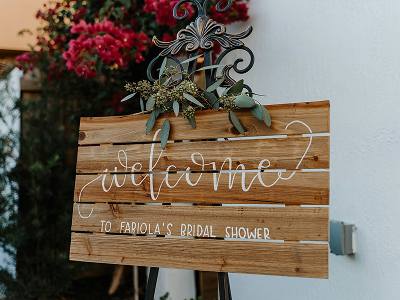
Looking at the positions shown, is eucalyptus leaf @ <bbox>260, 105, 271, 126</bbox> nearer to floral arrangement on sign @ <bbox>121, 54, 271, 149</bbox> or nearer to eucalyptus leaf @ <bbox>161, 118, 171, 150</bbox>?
floral arrangement on sign @ <bbox>121, 54, 271, 149</bbox>

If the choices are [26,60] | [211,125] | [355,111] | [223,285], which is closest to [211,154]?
[211,125]

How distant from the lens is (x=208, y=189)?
0.98m

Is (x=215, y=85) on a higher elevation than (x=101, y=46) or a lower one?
lower

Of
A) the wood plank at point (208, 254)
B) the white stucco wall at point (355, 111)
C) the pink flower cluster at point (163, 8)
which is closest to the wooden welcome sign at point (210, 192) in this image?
the wood plank at point (208, 254)

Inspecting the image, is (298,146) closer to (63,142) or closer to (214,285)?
(63,142)

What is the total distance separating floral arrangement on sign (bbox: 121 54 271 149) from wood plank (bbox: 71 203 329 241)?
0.23 metres

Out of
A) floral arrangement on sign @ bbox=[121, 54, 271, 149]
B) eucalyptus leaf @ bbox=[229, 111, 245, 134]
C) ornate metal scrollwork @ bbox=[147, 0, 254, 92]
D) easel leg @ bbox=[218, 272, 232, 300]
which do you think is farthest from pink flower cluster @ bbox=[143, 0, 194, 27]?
easel leg @ bbox=[218, 272, 232, 300]

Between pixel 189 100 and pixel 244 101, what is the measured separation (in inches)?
7.1

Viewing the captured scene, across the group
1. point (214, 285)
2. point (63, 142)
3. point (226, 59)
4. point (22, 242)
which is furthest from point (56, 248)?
point (226, 59)

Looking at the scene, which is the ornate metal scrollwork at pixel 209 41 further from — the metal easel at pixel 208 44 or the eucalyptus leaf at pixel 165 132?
the eucalyptus leaf at pixel 165 132

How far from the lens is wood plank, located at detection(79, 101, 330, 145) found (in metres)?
0.91

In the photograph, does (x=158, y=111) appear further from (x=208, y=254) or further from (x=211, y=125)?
(x=208, y=254)

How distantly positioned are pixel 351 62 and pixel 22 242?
6.66ft

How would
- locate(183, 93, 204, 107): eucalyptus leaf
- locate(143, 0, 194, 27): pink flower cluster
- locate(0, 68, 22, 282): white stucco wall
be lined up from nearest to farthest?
locate(183, 93, 204, 107): eucalyptus leaf → locate(143, 0, 194, 27): pink flower cluster → locate(0, 68, 22, 282): white stucco wall
